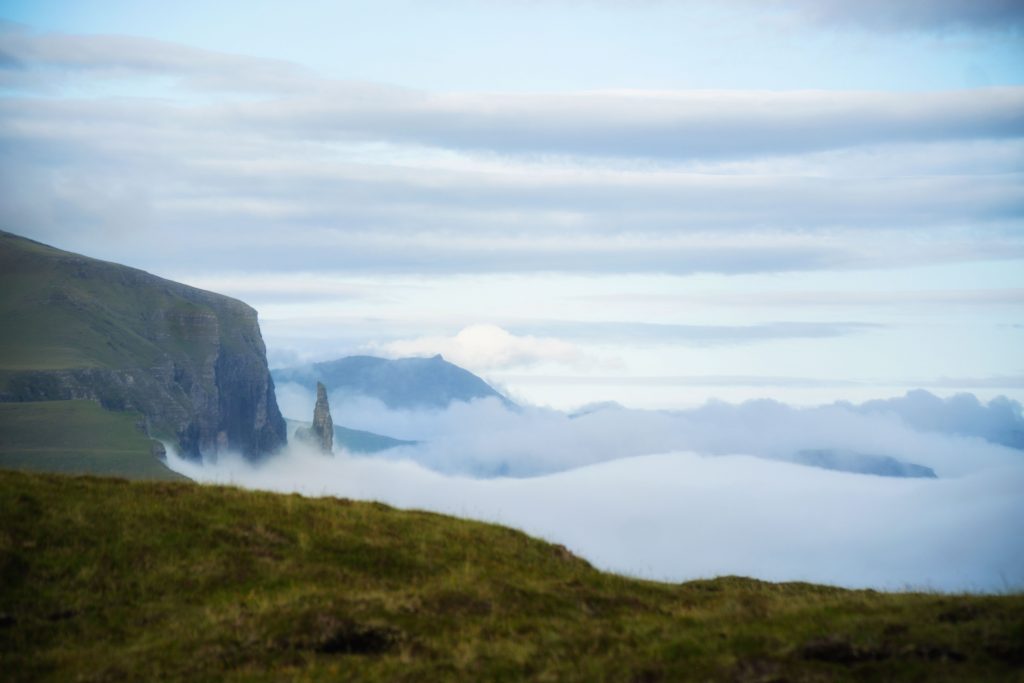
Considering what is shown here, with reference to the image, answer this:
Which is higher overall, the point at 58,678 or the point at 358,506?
the point at 358,506

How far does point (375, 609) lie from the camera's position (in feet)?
92.9

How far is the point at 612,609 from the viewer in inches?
1240

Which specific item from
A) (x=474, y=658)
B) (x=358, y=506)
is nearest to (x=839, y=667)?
(x=474, y=658)

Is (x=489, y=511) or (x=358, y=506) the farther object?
(x=489, y=511)

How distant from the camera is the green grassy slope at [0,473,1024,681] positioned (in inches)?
941

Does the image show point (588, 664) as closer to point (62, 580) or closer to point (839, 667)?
point (839, 667)

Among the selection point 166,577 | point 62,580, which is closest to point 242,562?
point 166,577

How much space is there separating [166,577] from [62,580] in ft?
9.52

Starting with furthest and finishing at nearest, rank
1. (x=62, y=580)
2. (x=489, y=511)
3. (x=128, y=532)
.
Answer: (x=489, y=511) < (x=128, y=532) < (x=62, y=580)

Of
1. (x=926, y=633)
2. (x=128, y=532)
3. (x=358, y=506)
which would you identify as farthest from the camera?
(x=358, y=506)

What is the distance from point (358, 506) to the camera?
3978 cm

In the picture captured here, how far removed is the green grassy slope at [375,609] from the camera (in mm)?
23891

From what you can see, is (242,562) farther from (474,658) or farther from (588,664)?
(588,664)

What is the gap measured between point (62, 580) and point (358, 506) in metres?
11.6
